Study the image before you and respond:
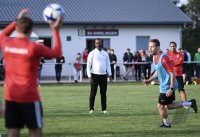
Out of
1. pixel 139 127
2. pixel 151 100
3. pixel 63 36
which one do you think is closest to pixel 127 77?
pixel 63 36

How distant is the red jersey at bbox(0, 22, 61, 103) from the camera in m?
7.83

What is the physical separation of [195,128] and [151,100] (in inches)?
319

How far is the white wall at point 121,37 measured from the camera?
41688mm

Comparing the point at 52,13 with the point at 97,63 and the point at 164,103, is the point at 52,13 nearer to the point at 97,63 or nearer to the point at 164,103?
the point at 164,103

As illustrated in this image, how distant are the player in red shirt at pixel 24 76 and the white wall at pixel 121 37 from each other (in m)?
31.9

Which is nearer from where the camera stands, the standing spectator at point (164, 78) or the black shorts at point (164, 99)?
the standing spectator at point (164, 78)

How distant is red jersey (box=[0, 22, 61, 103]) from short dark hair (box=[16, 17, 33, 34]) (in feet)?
0.41

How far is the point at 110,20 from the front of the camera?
139 feet

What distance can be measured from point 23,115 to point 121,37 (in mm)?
35162

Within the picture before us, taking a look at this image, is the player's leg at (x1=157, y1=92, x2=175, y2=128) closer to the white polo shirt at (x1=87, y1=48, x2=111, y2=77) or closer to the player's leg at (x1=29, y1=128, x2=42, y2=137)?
the white polo shirt at (x1=87, y1=48, x2=111, y2=77)

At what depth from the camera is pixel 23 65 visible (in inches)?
311

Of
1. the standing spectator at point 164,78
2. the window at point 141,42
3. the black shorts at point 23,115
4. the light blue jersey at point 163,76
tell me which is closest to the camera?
the black shorts at point 23,115

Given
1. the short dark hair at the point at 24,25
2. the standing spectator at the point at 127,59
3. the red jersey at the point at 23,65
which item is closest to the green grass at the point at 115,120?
the red jersey at the point at 23,65

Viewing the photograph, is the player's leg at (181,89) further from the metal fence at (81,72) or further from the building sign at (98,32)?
the building sign at (98,32)
